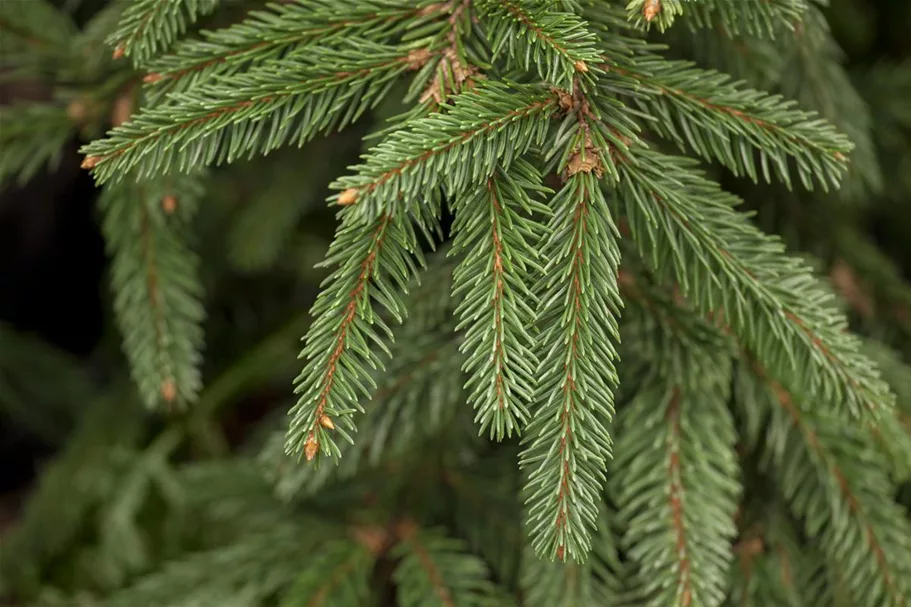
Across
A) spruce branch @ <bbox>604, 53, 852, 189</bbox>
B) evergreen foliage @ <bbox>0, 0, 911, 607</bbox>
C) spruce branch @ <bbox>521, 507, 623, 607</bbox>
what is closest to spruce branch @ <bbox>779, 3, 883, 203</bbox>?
evergreen foliage @ <bbox>0, 0, 911, 607</bbox>

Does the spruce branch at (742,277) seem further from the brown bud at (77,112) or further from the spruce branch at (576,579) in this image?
the brown bud at (77,112)

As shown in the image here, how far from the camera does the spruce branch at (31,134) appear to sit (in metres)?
0.97

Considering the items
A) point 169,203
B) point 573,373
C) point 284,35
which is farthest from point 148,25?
point 573,373

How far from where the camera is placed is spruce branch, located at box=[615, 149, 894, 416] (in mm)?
702

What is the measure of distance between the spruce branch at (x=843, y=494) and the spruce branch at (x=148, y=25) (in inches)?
26.8

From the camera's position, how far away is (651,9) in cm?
62

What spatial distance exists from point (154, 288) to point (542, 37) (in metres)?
0.55

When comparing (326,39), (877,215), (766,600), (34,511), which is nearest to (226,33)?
(326,39)

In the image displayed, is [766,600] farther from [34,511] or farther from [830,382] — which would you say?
[34,511]

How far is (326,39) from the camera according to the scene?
0.75 m

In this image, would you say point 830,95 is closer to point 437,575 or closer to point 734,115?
point 734,115

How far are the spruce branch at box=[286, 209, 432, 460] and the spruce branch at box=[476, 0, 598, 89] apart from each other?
0.53ft

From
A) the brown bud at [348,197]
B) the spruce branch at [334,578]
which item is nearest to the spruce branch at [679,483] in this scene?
the spruce branch at [334,578]

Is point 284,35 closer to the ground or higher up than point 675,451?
higher up
